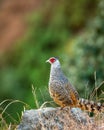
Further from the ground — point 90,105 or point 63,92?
point 63,92

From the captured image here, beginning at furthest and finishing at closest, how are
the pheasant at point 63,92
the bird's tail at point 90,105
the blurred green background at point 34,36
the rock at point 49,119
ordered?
1. the blurred green background at point 34,36
2. the bird's tail at point 90,105
3. the pheasant at point 63,92
4. the rock at point 49,119

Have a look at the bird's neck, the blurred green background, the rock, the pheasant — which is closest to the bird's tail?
the pheasant

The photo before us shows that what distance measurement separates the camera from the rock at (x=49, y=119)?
1208 cm

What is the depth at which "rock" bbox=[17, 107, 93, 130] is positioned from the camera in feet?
39.6

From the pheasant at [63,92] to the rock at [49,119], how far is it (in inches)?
7.8

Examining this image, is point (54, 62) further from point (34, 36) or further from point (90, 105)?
point (34, 36)

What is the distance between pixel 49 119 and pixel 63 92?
466mm

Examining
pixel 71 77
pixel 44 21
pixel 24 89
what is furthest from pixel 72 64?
pixel 44 21

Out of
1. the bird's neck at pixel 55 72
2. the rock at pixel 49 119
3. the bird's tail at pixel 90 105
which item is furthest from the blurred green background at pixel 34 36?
the rock at pixel 49 119

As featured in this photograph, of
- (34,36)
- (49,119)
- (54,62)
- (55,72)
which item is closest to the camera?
(49,119)

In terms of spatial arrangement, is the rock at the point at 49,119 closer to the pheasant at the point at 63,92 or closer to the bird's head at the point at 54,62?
the pheasant at the point at 63,92

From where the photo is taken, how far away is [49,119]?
12.2 metres

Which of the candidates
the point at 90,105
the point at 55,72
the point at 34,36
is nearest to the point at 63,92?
the point at 55,72

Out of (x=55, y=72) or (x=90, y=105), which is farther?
(x=90, y=105)
